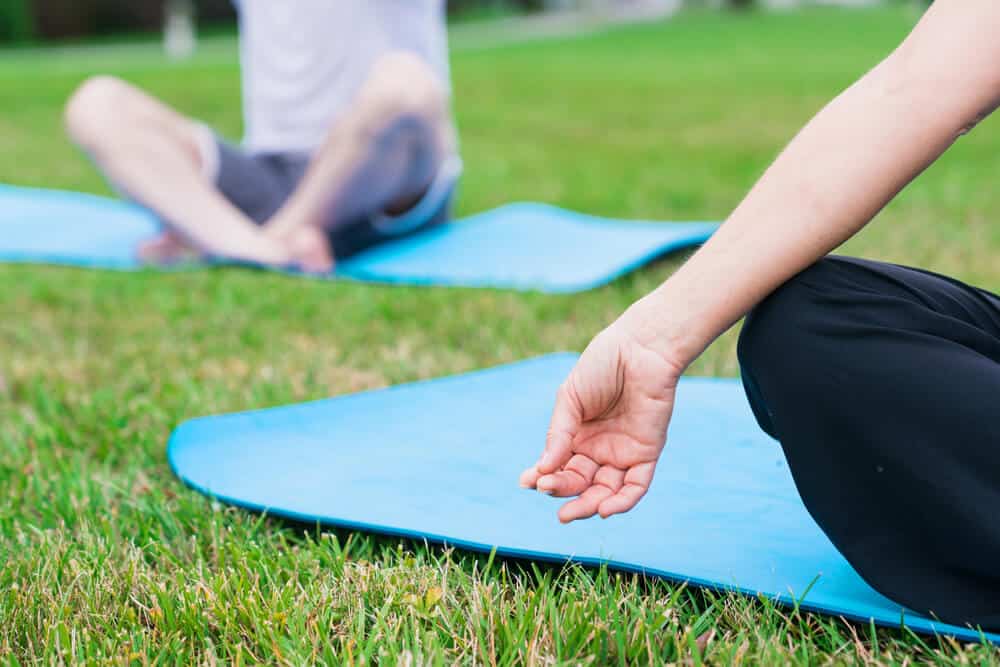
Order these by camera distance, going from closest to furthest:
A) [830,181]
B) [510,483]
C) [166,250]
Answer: [830,181], [510,483], [166,250]

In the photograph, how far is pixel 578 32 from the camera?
18.0m

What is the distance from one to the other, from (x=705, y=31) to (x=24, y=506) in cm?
1722

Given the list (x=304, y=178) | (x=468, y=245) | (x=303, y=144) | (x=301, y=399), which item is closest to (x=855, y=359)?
(x=301, y=399)

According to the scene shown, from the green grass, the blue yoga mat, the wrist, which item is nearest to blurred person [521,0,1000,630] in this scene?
the wrist

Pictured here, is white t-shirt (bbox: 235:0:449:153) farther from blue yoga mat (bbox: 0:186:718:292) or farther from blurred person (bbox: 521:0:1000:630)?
blurred person (bbox: 521:0:1000:630)

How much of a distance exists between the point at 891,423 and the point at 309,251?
2.17 m

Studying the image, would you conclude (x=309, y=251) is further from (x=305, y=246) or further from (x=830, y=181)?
(x=830, y=181)

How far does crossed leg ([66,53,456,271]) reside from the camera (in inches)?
115

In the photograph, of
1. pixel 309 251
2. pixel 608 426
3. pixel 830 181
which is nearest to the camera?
pixel 830 181

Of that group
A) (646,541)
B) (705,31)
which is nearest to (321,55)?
(646,541)

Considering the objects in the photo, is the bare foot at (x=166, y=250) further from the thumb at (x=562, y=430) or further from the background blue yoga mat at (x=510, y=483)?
the thumb at (x=562, y=430)

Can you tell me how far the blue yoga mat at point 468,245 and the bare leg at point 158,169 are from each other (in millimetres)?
200

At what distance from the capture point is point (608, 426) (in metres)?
1.01

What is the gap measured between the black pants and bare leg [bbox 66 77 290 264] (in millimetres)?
2131
